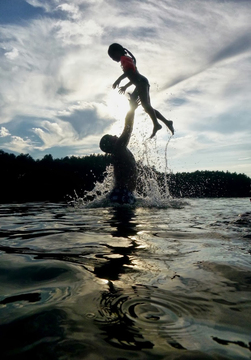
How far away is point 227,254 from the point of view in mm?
2037

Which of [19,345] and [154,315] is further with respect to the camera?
[154,315]

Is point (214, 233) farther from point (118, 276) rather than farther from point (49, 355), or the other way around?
point (49, 355)

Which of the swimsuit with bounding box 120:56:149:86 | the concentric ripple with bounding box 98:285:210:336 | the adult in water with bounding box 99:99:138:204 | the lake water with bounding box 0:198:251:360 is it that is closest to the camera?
the lake water with bounding box 0:198:251:360

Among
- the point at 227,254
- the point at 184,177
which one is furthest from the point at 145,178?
the point at 184,177

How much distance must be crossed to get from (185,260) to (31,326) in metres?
1.17

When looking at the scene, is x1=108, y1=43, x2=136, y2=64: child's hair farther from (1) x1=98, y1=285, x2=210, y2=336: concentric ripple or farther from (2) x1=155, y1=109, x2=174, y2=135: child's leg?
(1) x1=98, y1=285, x2=210, y2=336: concentric ripple

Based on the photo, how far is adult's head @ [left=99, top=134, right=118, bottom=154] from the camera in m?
7.80

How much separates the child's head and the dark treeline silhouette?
1677 centimetres

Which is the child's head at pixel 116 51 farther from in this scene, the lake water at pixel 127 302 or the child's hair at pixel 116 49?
the lake water at pixel 127 302

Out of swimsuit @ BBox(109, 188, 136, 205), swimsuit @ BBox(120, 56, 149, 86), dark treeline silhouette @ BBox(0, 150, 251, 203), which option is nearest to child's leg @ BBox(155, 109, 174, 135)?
swimsuit @ BBox(120, 56, 149, 86)

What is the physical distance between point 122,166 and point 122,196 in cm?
82

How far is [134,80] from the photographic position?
6887 mm

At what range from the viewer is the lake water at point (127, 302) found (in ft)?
2.90

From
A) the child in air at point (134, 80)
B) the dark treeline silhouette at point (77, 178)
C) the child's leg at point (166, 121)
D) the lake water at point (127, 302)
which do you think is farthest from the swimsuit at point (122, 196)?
the dark treeline silhouette at point (77, 178)
